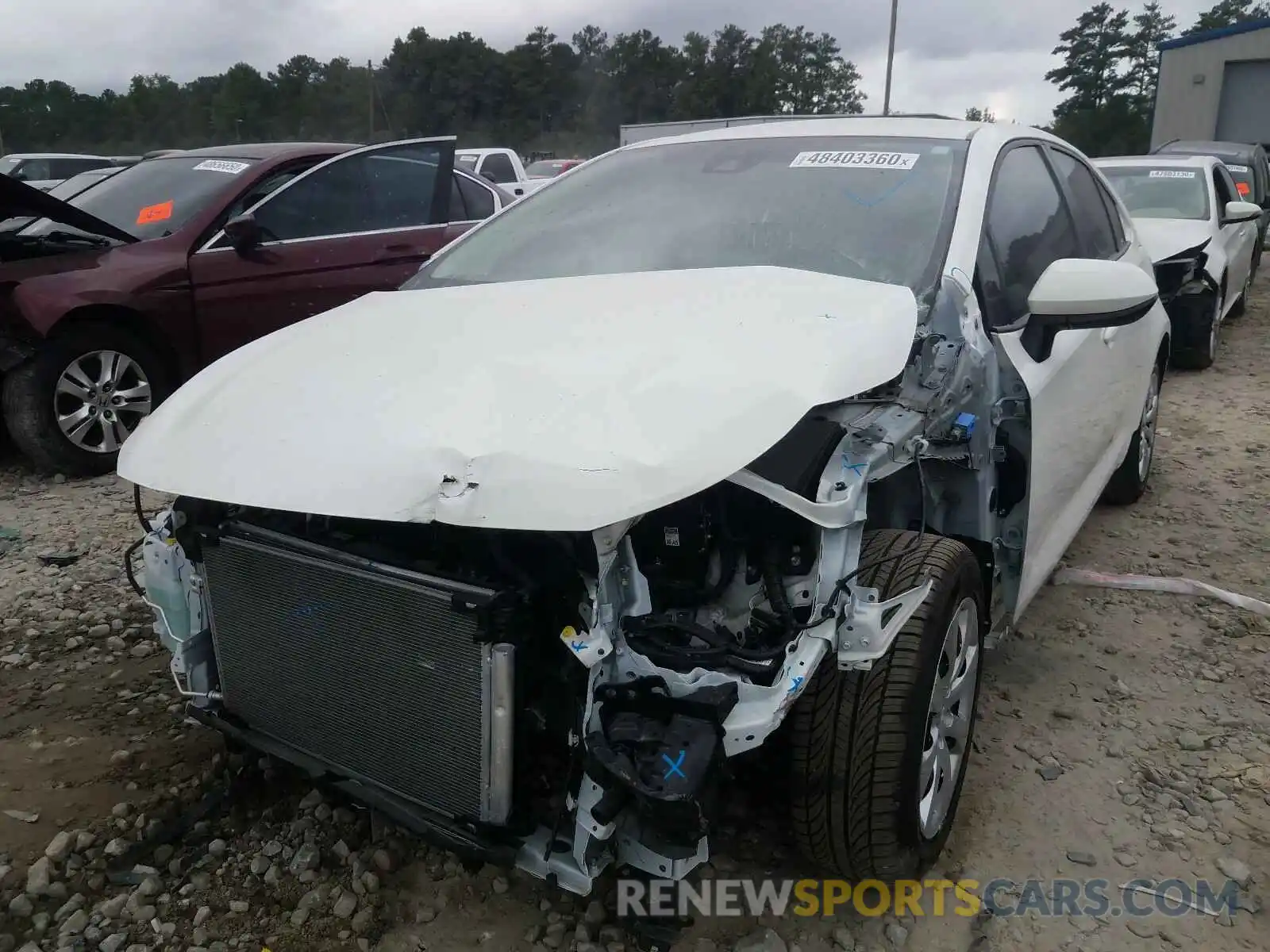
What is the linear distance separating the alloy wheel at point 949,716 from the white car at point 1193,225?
4914mm

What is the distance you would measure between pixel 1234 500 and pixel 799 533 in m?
3.58

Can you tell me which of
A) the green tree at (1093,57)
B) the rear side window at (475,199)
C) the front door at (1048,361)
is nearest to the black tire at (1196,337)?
the front door at (1048,361)

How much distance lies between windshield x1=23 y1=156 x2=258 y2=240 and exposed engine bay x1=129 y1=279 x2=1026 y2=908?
364 cm

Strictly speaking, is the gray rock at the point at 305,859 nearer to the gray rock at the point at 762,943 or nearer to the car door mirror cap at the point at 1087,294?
the gray rock at the point at 762,943

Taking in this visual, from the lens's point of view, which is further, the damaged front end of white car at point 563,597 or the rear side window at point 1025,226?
the rear side window at point 1025,226

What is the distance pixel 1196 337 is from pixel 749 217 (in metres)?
5.83

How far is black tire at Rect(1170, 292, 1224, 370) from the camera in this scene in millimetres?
7156

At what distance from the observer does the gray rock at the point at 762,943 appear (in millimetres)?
2003

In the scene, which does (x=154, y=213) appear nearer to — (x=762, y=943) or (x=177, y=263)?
(x=177, y=263)

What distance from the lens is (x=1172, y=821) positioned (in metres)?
2.41

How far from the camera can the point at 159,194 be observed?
18.0ft

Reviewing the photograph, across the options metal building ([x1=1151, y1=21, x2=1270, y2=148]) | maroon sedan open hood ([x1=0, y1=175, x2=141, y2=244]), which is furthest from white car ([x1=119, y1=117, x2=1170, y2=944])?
metal building ([x1=1151, y1=21, x2=1270, y2=148])

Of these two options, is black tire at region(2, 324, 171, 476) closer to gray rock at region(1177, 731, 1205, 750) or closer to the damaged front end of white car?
the damaged front end of white car

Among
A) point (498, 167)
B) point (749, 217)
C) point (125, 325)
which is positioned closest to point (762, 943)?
point (749, 217)
